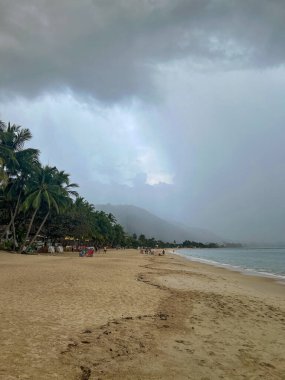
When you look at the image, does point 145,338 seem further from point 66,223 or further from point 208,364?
point 66,223

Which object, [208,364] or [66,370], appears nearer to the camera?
[66,370]

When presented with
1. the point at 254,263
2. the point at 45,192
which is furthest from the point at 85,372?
the point at 254,263

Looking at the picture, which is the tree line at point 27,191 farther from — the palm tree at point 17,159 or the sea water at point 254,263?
the sea water at point 254,263

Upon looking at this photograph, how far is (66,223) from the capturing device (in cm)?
5272

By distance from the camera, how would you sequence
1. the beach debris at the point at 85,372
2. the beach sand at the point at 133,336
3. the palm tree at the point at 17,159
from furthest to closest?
the palm tree at the point at 17,159 < the beach sand at the point at 133,336 < the beach debris at the point at 85,372

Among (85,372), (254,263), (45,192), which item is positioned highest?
(45,192)

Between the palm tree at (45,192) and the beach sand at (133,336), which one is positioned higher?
the palm tree at (45,192)

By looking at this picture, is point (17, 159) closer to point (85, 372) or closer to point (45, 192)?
point (45, 192)

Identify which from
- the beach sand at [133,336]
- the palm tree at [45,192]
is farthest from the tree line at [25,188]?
the beach sand at [133,336]

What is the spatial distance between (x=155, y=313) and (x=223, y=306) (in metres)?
3.20

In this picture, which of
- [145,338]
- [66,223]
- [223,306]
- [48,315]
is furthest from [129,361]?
[66,223]

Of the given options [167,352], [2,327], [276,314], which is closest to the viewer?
[167,352]

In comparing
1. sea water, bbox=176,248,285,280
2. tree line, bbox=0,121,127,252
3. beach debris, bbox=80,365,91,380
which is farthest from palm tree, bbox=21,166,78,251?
beach debris, bbox=80,365,91,380

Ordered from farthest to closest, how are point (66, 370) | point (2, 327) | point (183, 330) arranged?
point (183, 330), point (2, 327), point (66, 370)
